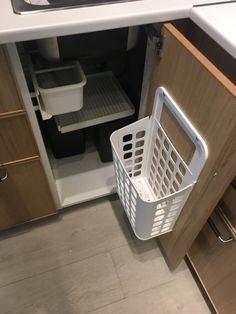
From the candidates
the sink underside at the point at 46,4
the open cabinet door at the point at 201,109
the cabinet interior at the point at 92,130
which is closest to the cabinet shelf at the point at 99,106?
the cabinet interior at the point at 92,130

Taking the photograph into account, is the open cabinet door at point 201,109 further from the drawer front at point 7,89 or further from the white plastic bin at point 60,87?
the drawer front at point 7,89

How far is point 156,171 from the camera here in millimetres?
964

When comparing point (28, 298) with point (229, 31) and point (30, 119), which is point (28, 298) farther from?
point (229, 31)

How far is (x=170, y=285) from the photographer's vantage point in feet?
3.65

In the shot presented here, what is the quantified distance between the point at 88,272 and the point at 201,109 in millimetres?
865

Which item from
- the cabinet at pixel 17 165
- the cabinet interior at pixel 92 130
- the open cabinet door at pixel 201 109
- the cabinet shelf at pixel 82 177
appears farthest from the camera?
the cabinet shelf at pixel 82 177

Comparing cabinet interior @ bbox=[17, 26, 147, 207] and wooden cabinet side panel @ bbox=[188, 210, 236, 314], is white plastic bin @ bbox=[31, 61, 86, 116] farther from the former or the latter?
wooden cabinet side panel @ bbox=[188, 210, 236, 314]

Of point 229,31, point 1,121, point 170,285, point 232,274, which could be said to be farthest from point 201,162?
point 170,285

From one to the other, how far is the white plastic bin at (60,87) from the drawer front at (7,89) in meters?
0.11

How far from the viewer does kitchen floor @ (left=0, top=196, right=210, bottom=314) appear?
1.06m

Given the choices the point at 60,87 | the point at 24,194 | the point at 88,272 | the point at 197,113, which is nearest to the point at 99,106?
the point at 60,87

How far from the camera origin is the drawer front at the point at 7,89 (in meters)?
0.61

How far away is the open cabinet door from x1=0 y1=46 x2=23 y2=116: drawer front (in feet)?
1.30

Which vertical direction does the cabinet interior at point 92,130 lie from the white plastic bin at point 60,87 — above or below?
below
